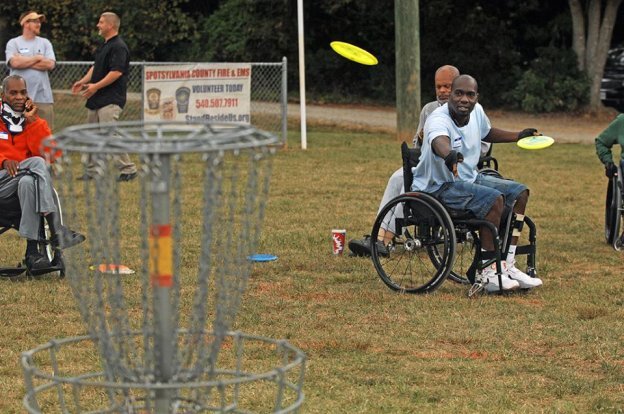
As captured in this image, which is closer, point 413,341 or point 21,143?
point 413,341

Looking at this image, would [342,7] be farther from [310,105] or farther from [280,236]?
[280,236]

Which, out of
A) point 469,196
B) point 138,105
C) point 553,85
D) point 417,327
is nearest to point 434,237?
point 469,196

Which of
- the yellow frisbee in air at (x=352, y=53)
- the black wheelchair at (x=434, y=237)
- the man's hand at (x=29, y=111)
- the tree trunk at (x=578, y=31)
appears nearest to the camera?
the black wheelchair at (x=434, y=237)

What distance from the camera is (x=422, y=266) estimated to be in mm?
9344

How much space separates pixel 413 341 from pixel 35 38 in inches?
355

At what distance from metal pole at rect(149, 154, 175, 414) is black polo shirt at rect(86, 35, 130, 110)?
10.7 metres

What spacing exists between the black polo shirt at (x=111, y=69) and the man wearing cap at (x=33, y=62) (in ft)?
2.46

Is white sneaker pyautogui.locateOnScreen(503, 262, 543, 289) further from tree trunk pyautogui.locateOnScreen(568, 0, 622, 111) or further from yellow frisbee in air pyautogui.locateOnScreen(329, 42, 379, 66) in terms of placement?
tree trunk pyautogui.locateOnScreen(568, 0, 622, 111)

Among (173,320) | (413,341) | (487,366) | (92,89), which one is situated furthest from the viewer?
(92,89)

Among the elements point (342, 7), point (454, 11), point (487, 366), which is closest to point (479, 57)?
point (454, 11)

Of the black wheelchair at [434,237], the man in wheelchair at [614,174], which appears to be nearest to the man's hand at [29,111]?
the black wheelchair at [434,237]

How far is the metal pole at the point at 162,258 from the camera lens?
3387 mm

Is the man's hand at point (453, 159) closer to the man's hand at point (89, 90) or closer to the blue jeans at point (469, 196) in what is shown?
the blue jeans at point (469, 196)

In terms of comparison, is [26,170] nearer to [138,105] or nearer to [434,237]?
[434,237]
